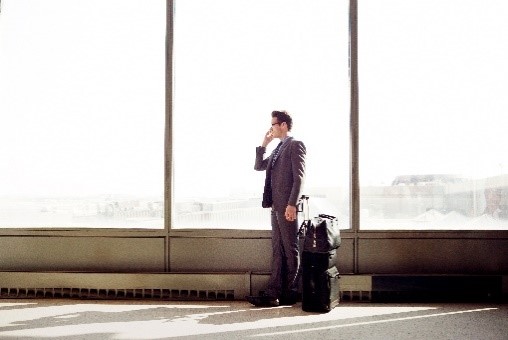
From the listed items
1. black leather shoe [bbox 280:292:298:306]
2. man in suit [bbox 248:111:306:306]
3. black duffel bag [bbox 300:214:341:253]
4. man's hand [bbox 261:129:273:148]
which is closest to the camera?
black duffel bag [bbox 300:214:341:253]

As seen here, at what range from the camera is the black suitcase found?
4.32 m

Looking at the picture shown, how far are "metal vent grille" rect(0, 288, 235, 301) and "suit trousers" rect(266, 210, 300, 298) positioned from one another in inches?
18.8

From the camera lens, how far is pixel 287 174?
4473 millimetres

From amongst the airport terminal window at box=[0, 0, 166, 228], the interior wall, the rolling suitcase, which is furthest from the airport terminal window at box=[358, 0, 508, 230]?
the airport terminal window at box=[0, 0, 166, 228]

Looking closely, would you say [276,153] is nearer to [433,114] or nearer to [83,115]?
[433,114]

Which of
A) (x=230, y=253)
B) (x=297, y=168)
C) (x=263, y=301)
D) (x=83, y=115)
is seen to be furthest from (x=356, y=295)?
(x=83, y=115)

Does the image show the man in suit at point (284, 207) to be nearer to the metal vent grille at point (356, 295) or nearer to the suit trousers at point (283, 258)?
the suit trousers at point (283, 258)

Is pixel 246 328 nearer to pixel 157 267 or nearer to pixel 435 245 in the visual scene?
pixel 157 267

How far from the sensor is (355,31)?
196 inches

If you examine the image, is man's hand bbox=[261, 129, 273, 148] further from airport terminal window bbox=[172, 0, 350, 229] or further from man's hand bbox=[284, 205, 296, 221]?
man's hand bbox=[284, 205, 296, 221]

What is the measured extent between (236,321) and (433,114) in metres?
2.67

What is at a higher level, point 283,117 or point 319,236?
point 283,117

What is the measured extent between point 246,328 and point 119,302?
1445mm

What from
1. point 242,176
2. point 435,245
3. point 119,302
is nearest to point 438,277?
point 435,245
